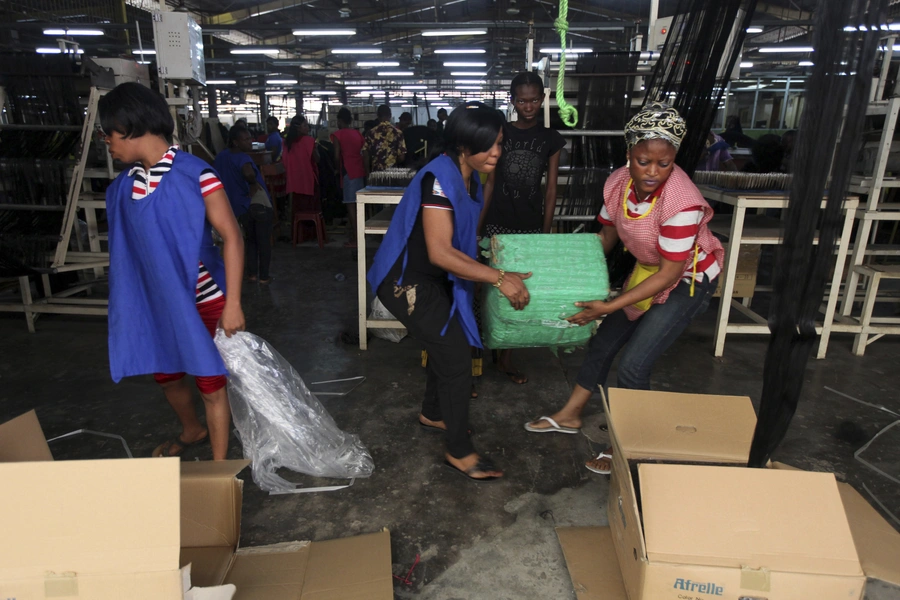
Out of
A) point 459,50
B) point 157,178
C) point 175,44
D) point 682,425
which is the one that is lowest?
point 682,425

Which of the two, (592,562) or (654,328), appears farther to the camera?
(654,328)

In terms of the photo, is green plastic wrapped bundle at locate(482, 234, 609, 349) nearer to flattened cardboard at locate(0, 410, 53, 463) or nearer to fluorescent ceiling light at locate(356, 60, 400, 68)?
flattened cardboard at locate(0, 410, 53, 463)

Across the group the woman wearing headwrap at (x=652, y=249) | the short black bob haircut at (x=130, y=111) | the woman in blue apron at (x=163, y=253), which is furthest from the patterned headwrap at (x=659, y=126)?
the short black bob haircut at (x=130, y=111)

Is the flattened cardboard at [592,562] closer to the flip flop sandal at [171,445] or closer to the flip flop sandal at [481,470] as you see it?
the flip flop sandal at [481,470]

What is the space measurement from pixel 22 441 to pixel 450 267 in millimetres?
1290

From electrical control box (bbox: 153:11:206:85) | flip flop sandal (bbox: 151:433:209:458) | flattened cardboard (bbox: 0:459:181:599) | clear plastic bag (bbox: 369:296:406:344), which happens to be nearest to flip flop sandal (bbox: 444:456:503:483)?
flip flop sandal (bbox: 151:433:209:458)

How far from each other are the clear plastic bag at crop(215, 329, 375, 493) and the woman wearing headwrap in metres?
1.02

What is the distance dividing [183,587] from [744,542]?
1.23m

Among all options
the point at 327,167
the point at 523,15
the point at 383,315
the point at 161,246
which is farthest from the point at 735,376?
the point at 523,15

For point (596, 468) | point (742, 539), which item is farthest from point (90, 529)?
point (596, 468)

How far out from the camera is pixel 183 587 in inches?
46.8

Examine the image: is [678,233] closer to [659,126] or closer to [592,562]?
[659,126]

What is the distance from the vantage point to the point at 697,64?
2.24 m

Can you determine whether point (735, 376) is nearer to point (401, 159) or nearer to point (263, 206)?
point (263, 206)
